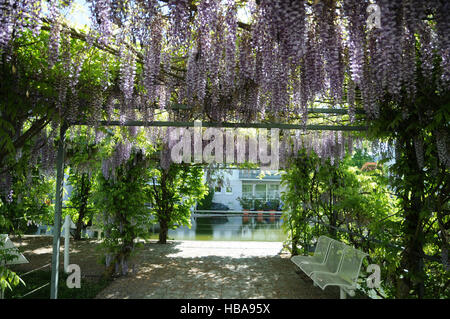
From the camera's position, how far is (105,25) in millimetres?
2043

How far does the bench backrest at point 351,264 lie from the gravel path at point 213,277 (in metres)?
0.65

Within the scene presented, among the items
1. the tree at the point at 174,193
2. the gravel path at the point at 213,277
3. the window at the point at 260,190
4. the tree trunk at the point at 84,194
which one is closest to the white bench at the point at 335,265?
the gravel path at the point at 213,277

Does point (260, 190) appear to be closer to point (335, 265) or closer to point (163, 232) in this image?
point (163, 232)

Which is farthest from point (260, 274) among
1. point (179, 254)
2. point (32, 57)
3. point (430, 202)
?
point (32, 57)

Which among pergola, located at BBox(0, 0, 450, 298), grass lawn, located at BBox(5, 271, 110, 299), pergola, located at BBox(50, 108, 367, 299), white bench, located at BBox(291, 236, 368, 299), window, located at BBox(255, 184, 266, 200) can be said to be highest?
pergola, located at BBox(0, 0, 450, 298)

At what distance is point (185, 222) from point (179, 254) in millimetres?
1619

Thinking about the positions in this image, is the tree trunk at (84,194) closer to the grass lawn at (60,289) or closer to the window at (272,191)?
the grass lawn at (60,289)

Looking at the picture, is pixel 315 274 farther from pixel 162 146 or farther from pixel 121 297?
pixel 162 146

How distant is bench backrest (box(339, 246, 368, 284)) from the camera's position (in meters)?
3.10

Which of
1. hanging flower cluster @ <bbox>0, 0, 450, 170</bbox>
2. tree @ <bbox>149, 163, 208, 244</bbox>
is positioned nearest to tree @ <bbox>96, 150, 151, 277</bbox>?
hanging flower cluster @ <bbox>0, 0, 450, 170</bbox>

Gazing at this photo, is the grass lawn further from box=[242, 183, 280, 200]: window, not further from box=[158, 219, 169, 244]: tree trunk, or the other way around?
box=[242, 183, 280, 200]: window

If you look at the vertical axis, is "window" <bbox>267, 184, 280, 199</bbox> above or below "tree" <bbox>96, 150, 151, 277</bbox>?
below

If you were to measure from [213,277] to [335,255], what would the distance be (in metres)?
1.77

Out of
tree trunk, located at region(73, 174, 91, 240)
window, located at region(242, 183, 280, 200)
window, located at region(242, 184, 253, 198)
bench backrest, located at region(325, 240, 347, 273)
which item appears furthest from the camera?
window, located at region(242, 184, 253, 198)
